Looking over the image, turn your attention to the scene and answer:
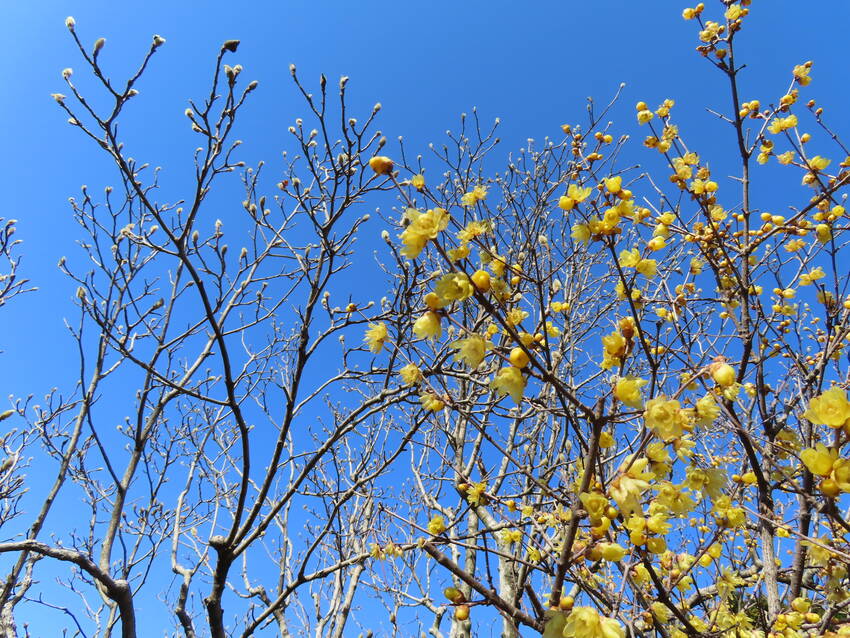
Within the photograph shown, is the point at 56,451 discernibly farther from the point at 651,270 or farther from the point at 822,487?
the point at 822,487

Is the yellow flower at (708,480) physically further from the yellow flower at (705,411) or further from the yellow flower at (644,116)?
the yellow flower at (644,116)

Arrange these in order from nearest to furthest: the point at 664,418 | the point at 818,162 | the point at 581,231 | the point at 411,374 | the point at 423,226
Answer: the point at 664,418 < the point at 423,226 < the point at 581,231 < the point at 411,374 < the point at 818,162

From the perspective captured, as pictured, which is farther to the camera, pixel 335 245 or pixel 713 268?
pixel 713 268

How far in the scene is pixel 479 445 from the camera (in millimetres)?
5449

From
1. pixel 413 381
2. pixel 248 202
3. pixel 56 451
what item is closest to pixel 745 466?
pixel 413 381

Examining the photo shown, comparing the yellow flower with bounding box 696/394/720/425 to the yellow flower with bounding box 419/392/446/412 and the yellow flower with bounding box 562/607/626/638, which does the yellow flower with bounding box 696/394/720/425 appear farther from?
the yellow flower with bounding box 419/392/446/412

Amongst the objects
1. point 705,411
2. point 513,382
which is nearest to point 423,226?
point 513,382

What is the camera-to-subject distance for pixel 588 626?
1199mm

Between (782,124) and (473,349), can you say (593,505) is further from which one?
(782,124)

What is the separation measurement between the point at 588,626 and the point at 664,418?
550 millimetres

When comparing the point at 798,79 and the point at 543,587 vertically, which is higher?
the point at 798,79

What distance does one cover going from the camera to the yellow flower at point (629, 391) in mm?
1274

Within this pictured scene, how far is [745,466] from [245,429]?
3.15 metres

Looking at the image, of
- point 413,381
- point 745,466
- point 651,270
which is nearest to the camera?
point 413,381
